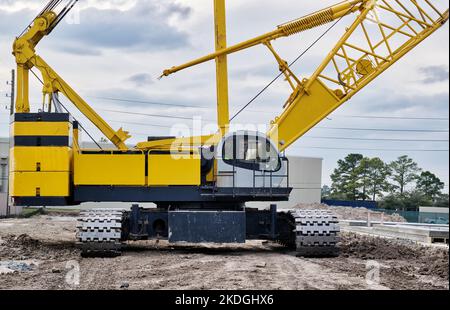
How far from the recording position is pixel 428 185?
7038 centimetres

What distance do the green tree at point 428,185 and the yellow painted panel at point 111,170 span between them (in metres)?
56.0

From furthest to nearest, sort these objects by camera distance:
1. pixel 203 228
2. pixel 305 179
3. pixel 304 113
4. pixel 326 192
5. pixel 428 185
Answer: pixel 326 192 < pixel 428 185 < pixel 305 179 < pixel 304 113 < pixel 203 228

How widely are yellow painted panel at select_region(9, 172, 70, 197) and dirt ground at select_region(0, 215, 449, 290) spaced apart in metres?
1.56

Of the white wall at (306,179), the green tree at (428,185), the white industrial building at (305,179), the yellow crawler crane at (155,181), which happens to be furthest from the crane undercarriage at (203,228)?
the green tree at (428,185)

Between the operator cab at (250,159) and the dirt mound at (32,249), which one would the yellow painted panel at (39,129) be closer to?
the dirt mound at (32,249)

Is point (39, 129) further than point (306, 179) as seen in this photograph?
No

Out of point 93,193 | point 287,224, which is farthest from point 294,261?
point 93,193

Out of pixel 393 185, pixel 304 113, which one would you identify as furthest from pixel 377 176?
pixel 304 113

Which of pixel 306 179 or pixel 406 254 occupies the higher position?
pixel 306 179

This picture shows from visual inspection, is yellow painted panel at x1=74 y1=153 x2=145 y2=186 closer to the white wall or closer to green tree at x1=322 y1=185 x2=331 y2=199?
the white wall

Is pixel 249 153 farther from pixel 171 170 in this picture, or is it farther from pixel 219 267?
pixel 219 267

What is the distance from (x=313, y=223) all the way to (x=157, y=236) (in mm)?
4210

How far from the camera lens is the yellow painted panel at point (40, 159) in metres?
18.0

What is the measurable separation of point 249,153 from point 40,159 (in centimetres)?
558
